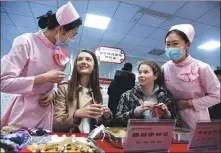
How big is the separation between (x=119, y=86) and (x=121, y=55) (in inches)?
86.5

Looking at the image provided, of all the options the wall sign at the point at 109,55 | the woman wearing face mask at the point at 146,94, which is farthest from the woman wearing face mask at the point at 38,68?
the wall sign at the point at 109,55

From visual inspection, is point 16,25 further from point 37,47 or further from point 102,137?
point 102,137

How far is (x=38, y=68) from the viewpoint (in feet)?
3.97

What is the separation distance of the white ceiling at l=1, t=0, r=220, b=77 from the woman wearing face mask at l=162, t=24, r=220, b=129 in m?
1.95

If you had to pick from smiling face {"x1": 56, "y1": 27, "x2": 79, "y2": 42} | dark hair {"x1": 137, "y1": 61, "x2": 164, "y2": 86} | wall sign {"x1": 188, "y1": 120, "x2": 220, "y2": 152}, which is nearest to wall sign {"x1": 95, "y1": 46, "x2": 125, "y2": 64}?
dark hair {"x1": 137, "y1": 61, "x2": 164, "y2": 86}

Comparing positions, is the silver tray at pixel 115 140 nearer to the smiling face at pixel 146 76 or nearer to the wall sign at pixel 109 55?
the smiling face at pixel 146 76

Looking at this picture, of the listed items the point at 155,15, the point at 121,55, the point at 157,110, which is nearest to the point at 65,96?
the point at 157,110

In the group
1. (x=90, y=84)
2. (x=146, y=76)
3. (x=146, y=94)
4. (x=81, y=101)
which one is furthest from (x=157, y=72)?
(x=81, y=101)

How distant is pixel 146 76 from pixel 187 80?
0.42 metres

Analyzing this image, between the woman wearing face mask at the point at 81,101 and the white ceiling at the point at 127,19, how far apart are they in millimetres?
1541

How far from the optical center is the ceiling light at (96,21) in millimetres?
4680

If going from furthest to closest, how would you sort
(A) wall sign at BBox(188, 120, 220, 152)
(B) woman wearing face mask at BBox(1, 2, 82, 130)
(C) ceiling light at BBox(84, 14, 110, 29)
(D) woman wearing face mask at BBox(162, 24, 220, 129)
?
(C) ceiling light at BBox(84, 14, 110, 29), (D) woman wearing face mask at BBox(162, 24, 220, 129), (B) woman wearing face mask at BBox(1, 2, 82, 130), (A) wall sign at BBox(188, 120, 220, 152)

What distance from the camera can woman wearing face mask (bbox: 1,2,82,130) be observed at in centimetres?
109

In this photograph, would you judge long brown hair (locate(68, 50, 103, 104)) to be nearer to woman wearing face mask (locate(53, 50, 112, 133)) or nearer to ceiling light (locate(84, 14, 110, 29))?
woman wearing face mask (locate(53, 50, 112, 133))
